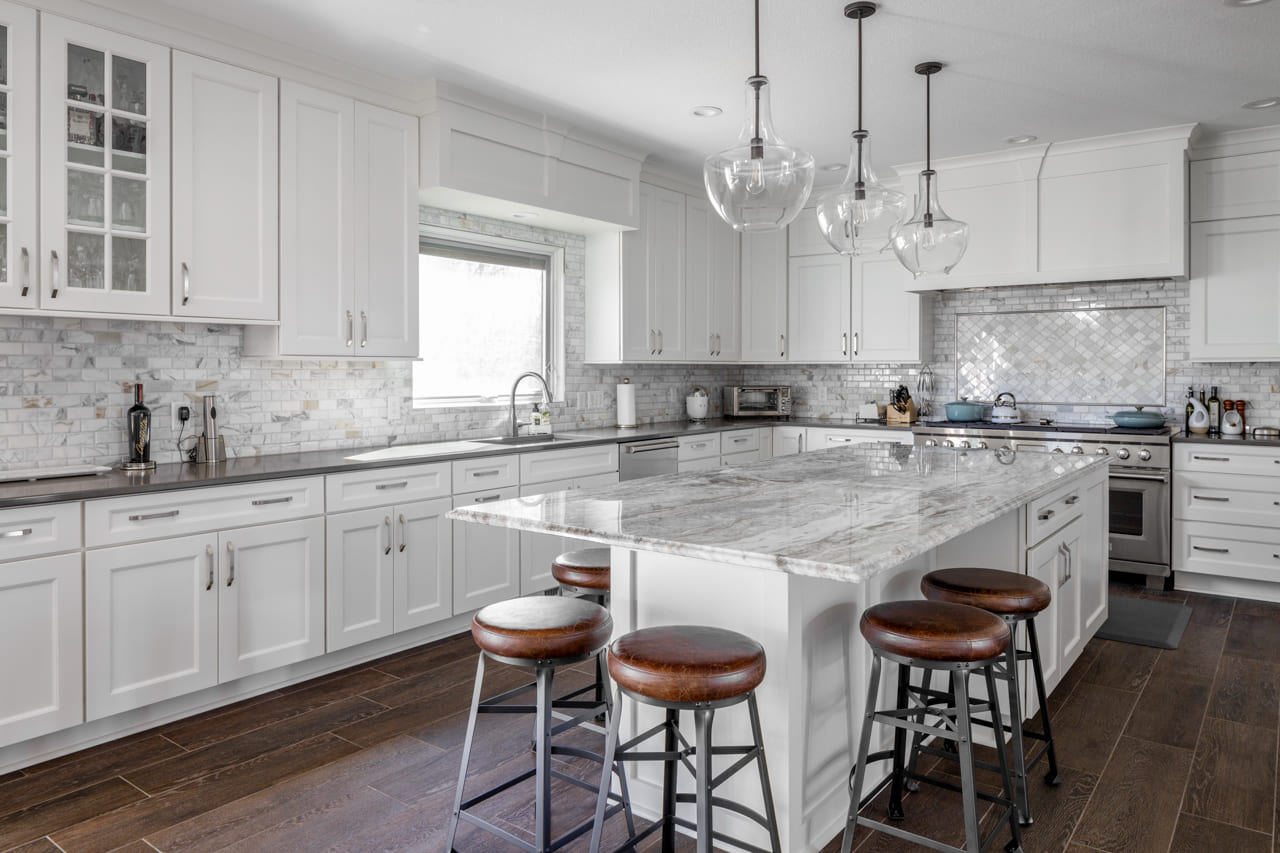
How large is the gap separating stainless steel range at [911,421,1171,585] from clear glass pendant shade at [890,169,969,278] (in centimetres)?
181

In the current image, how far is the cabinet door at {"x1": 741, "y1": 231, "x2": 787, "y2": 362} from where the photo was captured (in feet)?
21.7

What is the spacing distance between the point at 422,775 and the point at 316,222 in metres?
2.42

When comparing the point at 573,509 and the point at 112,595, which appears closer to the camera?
the point at 573,509

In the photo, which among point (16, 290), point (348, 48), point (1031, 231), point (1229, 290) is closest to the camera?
point (16, 290)

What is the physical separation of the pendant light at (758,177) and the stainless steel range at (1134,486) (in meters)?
2.91

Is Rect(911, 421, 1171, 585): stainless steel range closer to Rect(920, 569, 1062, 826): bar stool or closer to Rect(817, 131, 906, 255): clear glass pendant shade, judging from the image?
Rect(817, 131, 906, 255): clear glass pendant shade

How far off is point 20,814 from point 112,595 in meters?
0.70

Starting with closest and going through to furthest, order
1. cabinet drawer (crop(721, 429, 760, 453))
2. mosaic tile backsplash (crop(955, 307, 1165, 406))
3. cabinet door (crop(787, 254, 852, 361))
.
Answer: mosaic tile backsplash (crop(955, 307, 1165, 406))
cabinet drawer (crop(721, 429, 760, 453))
cabinet door (crop(787, 254, 852, 361))

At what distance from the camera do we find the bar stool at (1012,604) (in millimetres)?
2381

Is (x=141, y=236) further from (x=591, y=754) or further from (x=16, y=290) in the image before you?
(x=591, y=754)

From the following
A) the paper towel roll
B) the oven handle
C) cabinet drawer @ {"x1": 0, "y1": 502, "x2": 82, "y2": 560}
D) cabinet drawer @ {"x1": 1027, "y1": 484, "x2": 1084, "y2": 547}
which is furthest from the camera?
the paper towel roll

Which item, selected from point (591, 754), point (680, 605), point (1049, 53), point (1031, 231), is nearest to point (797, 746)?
point (680, 605)

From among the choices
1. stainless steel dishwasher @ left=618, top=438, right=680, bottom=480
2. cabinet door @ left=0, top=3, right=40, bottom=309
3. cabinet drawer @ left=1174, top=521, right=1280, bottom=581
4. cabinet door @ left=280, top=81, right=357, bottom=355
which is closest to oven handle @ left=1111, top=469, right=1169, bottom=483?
cabinet drawer @ left=1174, top=521, right=1280, bottom=581

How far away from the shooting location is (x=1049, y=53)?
147 inches
